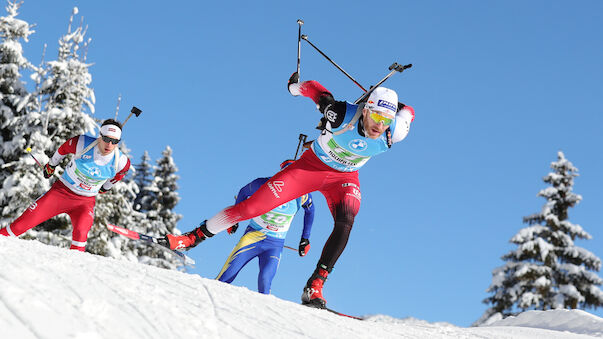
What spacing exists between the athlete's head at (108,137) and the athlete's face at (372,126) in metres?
3.85

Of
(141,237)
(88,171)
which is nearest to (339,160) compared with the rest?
(141,237)

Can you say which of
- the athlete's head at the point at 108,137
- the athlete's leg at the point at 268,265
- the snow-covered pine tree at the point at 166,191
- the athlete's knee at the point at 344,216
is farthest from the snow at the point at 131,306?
the snow-covered pine tree at the point at 166,191

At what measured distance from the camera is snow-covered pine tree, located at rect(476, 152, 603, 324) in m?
18.7

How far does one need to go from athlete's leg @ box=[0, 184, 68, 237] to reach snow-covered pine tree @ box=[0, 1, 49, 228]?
7.20m

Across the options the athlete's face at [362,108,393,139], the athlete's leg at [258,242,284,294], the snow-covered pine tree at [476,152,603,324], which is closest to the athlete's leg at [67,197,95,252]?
the athlete's leg at [258,242,284,294]

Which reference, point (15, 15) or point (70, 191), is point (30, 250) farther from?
point (15, 15)

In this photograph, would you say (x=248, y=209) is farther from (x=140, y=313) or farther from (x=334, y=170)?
(x=140, y=313)

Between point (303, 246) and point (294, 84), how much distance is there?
265 cm

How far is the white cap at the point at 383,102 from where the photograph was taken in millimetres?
5512

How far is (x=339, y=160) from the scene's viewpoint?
5.69 meters

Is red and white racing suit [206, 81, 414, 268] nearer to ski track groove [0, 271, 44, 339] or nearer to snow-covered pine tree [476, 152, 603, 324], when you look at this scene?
ski track groove [0, 271, 44, 339]

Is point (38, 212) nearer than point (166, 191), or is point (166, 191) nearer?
point (38, 212)

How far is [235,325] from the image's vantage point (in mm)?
3211

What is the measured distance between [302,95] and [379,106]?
92 cm
